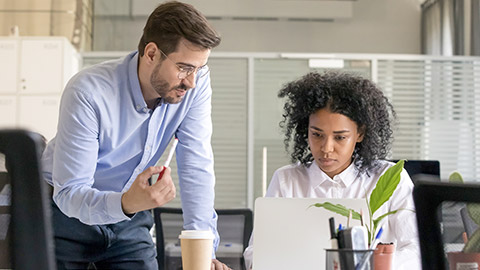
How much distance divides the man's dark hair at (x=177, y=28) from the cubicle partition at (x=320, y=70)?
3.85m

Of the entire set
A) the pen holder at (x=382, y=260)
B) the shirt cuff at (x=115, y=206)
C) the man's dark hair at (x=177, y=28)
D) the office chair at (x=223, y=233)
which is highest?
the man's dark hair at (x=177, y=28)

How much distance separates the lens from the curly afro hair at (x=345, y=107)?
220cm

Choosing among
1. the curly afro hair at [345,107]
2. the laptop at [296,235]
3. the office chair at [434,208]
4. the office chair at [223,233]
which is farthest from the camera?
the office chair at [223,233]

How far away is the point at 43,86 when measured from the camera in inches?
208

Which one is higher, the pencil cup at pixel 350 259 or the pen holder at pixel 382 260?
the pencil cup at pixel 350 259

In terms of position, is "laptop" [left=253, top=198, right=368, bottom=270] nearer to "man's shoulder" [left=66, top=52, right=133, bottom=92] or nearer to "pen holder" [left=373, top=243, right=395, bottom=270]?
"pen holder" [left=373, top=243, right=395, bottom=270]

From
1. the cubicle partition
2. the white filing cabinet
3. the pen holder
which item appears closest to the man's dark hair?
the pen holder

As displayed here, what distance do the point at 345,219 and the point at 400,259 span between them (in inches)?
11.8

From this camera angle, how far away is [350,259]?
1.21 metres

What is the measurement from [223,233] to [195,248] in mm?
1745

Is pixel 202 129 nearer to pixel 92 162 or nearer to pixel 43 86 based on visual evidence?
pixel 92 162

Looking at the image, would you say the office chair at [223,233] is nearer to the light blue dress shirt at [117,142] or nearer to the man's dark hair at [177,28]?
the light blue dress shirt at [117,142]

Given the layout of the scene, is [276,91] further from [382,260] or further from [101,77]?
[382,260]

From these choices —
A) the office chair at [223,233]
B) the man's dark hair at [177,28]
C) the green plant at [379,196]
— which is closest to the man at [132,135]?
the man's dark hair at [177,28]
